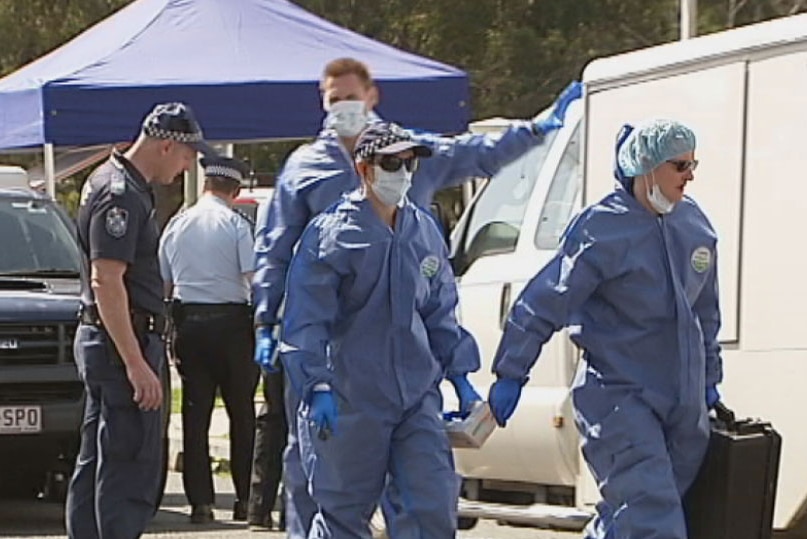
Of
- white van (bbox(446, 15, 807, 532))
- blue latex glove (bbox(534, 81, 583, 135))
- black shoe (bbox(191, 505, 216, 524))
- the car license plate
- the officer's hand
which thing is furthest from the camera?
black shoe (bbox(191, 505, 216, 524))

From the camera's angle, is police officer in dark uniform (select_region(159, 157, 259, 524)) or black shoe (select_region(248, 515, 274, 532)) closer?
black shoe (select_region(248, 515, 274, 532))

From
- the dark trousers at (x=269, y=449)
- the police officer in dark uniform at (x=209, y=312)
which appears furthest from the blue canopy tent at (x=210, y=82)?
the dark trousers at (x=269, y=449)

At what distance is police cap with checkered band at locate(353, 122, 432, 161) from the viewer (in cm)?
675

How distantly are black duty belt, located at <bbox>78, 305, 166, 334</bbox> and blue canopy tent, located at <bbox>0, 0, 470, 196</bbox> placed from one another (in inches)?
168

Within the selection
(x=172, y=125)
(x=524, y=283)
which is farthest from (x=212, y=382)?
(x=172, y=125)

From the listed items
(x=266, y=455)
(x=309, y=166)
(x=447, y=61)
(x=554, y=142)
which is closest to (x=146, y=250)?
(x=309, y=166)

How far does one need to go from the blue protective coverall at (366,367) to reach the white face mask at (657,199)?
2.65ft

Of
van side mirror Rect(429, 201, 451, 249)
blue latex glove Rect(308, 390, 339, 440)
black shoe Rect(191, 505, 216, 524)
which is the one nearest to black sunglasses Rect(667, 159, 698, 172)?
van side mirror Rect(429, 201, 451, 249)

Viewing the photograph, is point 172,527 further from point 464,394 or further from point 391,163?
point 391,163

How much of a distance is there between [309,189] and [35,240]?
14.0 ft

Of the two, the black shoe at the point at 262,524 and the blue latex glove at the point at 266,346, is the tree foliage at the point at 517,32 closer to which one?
the black shoe at the point at 262,524

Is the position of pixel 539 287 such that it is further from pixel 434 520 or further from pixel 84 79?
pixel 84 79

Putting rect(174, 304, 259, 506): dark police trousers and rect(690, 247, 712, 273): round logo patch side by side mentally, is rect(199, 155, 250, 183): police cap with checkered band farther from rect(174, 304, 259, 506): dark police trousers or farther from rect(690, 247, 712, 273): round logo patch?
rect(690, 247, 712, 273): round logo patch

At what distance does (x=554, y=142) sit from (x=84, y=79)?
394 centimetres
